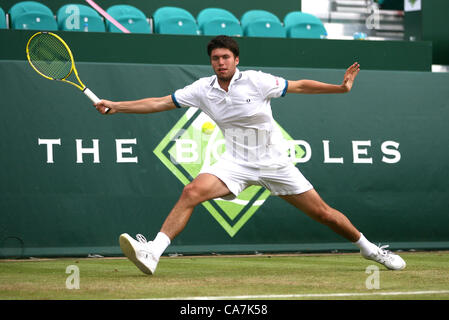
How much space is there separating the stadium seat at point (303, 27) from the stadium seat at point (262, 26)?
0.18 metres

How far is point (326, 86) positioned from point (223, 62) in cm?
A: 81

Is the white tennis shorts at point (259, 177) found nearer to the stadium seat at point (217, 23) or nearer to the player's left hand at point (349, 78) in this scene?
the player's left hand at point (349, 78)

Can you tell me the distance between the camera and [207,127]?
821cm

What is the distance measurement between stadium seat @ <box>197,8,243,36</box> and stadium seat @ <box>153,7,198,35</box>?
0.18 metres

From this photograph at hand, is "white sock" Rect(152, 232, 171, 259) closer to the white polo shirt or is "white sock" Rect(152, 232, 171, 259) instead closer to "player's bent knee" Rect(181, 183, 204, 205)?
"player's bent knee" Rect(181, 183, 204, 205)

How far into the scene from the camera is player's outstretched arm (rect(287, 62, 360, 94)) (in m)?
5.83

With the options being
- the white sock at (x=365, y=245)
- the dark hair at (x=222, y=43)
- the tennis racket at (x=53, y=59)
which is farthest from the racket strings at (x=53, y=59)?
the white sock at (x=365, y=245)

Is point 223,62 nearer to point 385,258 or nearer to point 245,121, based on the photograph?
point 245,121

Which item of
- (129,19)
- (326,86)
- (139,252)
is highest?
(129,19)

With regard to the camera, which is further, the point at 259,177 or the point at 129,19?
the point at 129,19

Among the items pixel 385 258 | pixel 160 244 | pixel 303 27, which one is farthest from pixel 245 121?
pixel 303 27


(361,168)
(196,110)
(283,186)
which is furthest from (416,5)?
(283,186)
